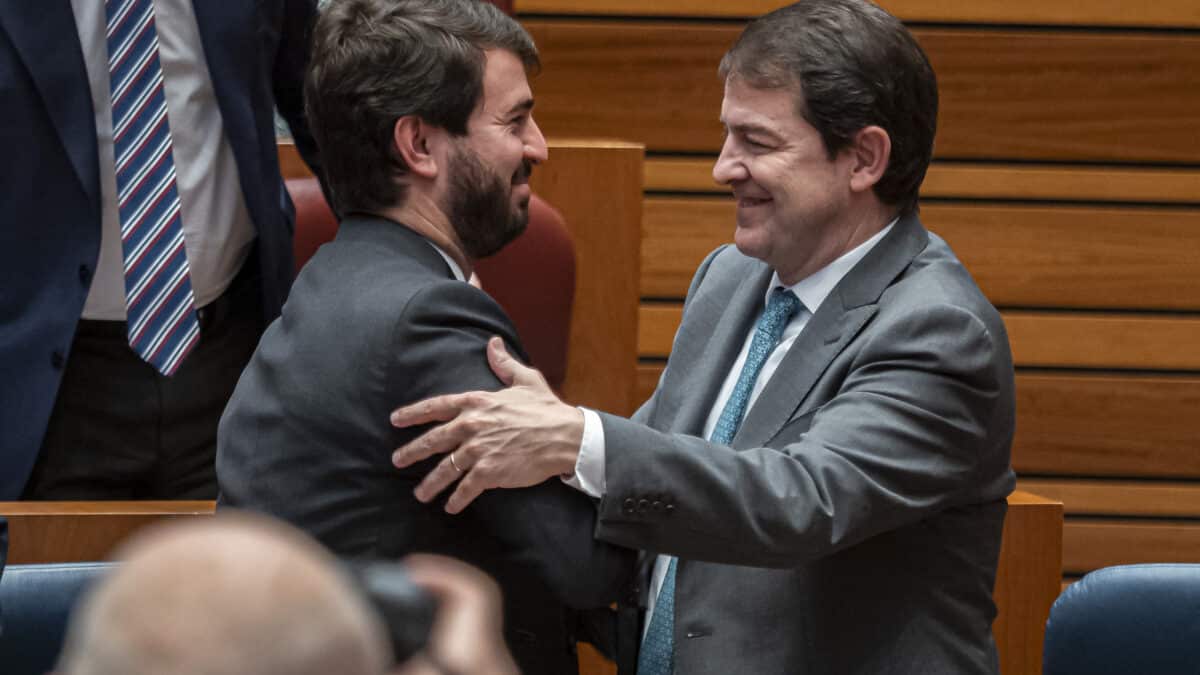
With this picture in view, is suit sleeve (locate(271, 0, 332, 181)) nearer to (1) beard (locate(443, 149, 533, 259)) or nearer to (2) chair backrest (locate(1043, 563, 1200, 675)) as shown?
(1) beard (locate(443, 149, 533, 259))

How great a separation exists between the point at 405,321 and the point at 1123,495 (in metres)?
2.69

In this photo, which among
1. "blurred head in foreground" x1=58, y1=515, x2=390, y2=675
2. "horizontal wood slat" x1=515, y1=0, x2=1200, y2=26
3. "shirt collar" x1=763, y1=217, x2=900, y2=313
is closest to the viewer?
"blurred head in foreground" x1=58, y1=515, x2=390, y2=675

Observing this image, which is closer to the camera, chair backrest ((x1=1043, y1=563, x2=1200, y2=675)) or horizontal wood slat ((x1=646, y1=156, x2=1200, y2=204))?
chair backrest ((x1=1043, y1=563, x2=1200, y2=675))

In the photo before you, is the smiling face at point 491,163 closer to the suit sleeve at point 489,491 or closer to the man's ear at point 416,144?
the man's ear at point 416,144

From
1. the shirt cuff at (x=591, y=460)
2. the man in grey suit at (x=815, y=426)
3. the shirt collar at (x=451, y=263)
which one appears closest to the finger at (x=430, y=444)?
the man in grey suit at (x=815, y=426)

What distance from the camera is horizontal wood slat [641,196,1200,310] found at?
366 centimetres

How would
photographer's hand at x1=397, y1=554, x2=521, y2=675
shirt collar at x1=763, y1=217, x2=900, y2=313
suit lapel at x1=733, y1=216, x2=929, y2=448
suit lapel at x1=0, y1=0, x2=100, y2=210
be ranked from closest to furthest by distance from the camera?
photographer's hand at x1=397, y1=554, x2=521, y2=675
suit lapel at x1=733, y1=216, x2=929, y2=448
shirt collar at x1=763, y1=217, x2=900, y2=313
suit lapel at x1=0, y1=0, x2=100, y2=210

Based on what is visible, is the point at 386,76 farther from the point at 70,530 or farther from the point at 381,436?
the point at 70,530

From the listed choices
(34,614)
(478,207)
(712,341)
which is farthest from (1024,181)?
(34,614)

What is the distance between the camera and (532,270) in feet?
7.97

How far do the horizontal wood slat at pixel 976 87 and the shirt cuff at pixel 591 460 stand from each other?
7.36ft

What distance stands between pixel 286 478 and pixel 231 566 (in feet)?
3.49

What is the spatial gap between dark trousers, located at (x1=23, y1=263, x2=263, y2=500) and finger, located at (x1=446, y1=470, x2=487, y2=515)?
74cm

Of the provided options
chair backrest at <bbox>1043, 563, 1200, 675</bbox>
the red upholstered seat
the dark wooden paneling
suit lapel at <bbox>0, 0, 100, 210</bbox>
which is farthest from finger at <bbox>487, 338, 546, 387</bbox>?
the red upholstered seat
